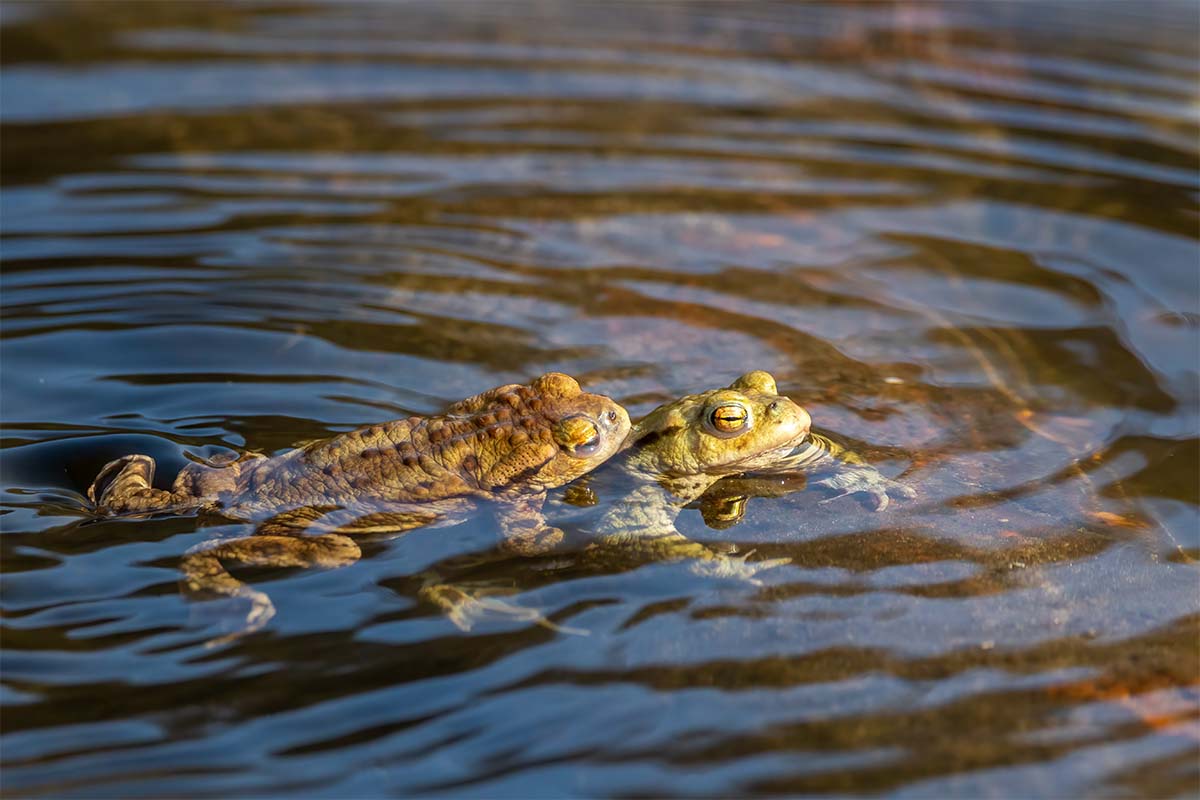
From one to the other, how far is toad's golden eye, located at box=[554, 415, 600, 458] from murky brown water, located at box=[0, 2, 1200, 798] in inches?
22.9

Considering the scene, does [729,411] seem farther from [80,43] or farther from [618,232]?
[80,43]

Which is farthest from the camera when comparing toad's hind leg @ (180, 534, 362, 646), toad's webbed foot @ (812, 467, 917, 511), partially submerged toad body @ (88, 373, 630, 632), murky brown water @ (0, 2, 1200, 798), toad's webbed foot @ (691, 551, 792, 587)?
toad's webbed foot @ (812, 467, 917, 511)

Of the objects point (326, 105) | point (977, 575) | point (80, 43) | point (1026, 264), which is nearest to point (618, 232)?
point (1026, 264)

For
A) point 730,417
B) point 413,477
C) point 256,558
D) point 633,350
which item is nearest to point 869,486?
point 730,417

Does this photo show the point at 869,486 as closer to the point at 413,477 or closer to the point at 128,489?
the point at 413,477

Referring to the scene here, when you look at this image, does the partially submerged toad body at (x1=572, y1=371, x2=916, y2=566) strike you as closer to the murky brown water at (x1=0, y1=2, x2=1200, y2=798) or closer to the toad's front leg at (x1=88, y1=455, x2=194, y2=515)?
the murky brown water at (x1=0, y1=2, x2=1200, y2=798)

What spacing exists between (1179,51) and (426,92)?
7.99 metres

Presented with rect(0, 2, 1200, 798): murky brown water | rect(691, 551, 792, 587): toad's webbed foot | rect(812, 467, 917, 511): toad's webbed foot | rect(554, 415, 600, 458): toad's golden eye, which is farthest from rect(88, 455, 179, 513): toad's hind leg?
A: rect(812, 467, 917, 511): toad's webbed foot

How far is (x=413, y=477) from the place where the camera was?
5.21 metres

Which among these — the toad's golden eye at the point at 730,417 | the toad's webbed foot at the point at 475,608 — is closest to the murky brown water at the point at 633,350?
the toad's webbed foot at the point at 475,608

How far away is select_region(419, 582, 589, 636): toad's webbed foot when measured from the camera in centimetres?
478

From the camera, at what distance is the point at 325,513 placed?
17.2 ft

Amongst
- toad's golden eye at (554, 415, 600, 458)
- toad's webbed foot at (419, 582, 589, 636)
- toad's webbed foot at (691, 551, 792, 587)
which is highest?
toad's golden eye at (554, 415, 600, 458)

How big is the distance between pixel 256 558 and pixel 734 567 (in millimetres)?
2175
